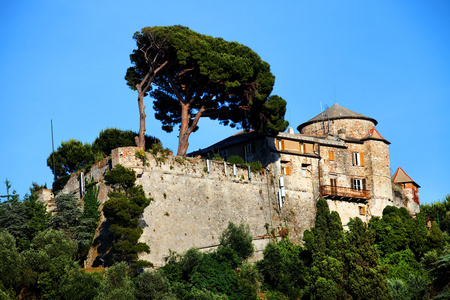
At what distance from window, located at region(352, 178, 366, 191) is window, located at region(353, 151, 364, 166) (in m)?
A: 1.38

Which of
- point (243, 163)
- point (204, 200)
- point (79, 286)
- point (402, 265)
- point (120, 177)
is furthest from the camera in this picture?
point (243, 163)

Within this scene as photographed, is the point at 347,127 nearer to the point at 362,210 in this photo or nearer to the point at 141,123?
the point at 362,210

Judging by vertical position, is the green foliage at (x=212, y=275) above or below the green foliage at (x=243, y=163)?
below

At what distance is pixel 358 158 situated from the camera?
6109 centimetres

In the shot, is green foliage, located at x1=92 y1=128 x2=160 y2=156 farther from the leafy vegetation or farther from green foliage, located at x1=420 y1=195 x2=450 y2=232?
green foliage, located at x1=420 y1=195 x2=450 y2=232

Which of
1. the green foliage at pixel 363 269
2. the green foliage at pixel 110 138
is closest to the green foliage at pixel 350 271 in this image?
the green foliage at pixel 363 269

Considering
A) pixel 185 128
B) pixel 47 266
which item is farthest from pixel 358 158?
pixel 47 266

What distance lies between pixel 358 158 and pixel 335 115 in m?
4.67

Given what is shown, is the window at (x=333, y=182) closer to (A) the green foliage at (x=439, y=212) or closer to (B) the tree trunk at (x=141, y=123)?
(A) the green foliage at (x=439, y=212)

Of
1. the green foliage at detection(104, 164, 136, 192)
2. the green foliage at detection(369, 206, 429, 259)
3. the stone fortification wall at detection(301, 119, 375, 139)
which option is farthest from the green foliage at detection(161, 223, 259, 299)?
the stone fortification wall at detection(301, 119, 375, 139)

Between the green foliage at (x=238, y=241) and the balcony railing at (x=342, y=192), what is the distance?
12.4 meters

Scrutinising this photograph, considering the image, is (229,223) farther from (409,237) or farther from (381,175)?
(381,175)

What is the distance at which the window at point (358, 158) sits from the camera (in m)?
60.8

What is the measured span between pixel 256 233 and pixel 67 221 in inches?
534
